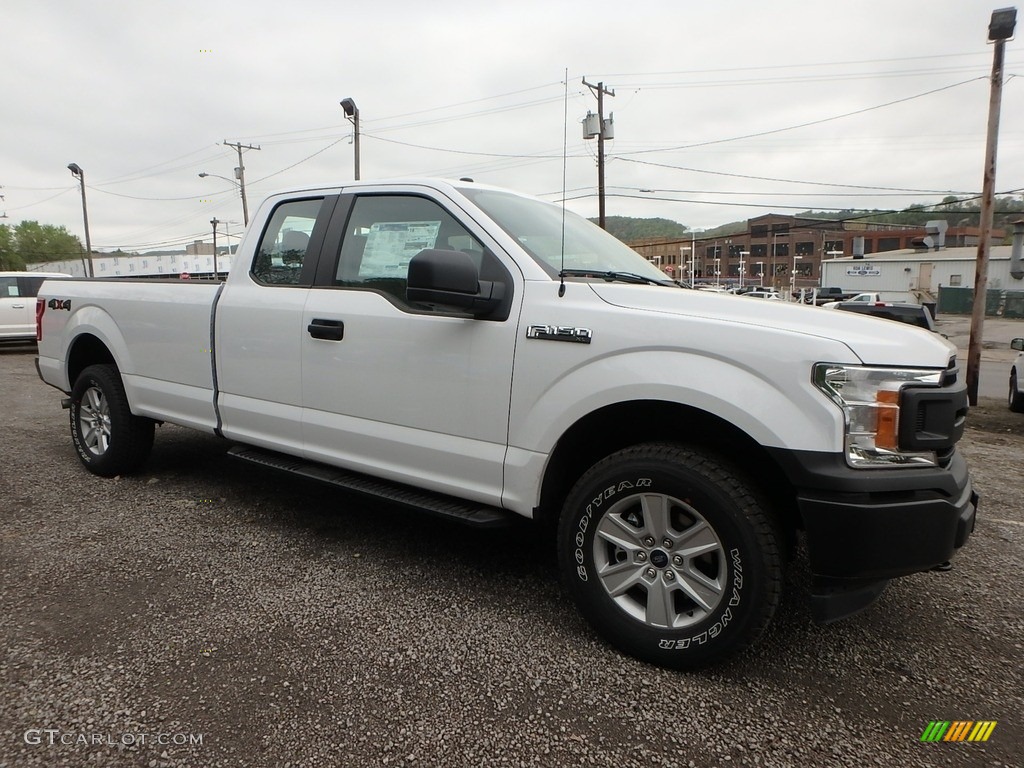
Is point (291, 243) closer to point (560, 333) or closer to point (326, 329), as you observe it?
point (326, 329)

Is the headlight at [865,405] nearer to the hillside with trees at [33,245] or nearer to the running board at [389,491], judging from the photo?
the running board at [389,491]

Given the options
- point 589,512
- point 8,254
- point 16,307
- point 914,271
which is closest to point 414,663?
point 589,512

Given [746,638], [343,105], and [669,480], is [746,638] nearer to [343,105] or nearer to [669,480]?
[669,480]

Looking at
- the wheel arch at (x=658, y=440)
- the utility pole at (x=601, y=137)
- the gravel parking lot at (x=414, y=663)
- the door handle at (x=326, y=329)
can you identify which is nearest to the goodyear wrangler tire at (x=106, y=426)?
the gravel parking lot at (x=414, y=663)

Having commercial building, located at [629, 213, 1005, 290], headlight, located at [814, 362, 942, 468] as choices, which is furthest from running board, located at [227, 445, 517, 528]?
commercial building, located at [629, 213, 1005, 290]

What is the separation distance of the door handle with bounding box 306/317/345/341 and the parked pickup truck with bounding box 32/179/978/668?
0.01m

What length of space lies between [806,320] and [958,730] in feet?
4.82

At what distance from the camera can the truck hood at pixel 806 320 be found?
90.8 inches

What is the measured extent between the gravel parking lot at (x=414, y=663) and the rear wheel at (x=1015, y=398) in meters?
6.40

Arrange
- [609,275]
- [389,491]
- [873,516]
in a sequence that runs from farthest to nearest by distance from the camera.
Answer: [389,491] → [609,275] → [873,516]

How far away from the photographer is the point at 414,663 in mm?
2637

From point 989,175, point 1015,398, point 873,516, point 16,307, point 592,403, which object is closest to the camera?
point 873,516

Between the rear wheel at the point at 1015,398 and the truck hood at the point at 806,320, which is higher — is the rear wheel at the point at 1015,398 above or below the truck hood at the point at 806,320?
below

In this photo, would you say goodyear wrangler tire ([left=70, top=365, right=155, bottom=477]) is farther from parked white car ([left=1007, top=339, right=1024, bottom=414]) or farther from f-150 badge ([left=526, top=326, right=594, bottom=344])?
parked white car ([left=1007, top=339, right=1024, bottom=414])
